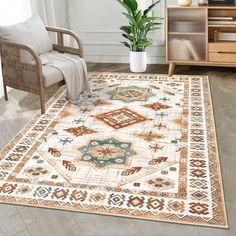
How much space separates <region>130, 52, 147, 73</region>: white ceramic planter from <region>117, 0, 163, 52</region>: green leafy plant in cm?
7

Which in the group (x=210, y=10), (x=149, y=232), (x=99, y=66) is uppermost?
(x=210, y=10)

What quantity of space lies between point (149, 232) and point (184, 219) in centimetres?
22

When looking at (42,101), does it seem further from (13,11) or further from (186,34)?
(186,34)

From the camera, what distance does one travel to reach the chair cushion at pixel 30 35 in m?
3.69

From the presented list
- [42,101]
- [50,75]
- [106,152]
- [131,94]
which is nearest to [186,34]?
[131,94]

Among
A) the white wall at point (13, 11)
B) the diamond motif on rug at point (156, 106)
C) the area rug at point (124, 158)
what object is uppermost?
the white wall at point (13, 11)

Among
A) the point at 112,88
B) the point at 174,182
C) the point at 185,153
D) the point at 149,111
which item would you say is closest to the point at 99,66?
the point at 112,88

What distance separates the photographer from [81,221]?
225cm

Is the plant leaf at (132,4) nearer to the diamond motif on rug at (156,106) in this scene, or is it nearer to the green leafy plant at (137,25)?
the green leafy plant at (137,25)

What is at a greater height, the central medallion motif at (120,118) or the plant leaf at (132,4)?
the plant leaf at (132,4)

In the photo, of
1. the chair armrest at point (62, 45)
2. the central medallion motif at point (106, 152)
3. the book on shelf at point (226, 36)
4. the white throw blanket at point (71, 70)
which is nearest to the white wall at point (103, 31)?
the book on shelf at point (226, 36)

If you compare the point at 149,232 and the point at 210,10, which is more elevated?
the point at 210,10

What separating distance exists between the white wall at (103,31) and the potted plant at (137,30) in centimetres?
32

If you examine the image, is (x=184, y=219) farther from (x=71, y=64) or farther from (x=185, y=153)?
(x=71, y=64)
